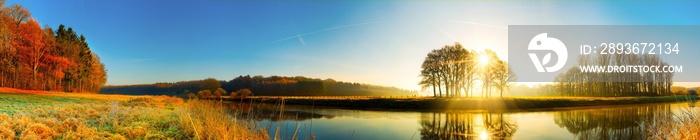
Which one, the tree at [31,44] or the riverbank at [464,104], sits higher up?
A: the tree at [31,44]

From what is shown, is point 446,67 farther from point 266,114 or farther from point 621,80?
point 621,80

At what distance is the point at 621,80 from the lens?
2502 inches

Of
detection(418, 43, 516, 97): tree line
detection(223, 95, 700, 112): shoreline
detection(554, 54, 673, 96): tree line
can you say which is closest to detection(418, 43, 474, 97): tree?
detection(418, 43, 516, 97): tree line

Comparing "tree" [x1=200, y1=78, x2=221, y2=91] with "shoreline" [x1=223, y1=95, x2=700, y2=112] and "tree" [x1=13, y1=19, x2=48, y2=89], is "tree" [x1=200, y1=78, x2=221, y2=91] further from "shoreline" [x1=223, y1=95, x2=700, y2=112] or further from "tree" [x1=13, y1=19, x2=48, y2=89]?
"tree" [x1=13, y1=19, x2=48, y2=89]

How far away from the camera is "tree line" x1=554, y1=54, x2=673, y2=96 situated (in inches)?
2445

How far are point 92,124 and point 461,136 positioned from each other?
12.5m

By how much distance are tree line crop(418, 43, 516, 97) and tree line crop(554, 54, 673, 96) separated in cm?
2512

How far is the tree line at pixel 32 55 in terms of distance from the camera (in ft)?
111

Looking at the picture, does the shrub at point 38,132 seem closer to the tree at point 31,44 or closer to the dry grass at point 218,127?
the dry grass at point 218,127

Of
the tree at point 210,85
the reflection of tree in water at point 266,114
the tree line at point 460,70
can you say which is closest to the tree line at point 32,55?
the tree at point 210,85

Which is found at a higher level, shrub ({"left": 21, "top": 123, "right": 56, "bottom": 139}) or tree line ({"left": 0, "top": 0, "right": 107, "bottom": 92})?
tree line ({"left": 0, "top": 0, "right": 107, "bottom": 92})

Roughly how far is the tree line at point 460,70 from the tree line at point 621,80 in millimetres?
25117

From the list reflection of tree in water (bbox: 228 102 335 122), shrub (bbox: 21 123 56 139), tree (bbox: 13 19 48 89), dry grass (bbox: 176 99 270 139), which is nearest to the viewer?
reflection of tree in water (bbox: 228 102 335 122)

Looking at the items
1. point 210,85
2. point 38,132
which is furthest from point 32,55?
point 38,132
